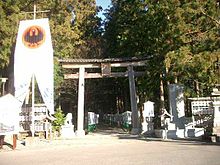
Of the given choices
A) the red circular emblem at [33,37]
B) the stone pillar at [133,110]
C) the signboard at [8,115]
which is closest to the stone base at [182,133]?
the stone pillar at [133,110]

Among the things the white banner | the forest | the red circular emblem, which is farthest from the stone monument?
the red circular emblem

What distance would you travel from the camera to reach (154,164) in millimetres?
9625

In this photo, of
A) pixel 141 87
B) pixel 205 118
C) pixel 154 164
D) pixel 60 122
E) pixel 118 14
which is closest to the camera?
pixel 154 164

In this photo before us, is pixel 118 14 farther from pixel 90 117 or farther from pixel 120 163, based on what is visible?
pixel 120 163

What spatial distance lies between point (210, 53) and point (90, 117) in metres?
15.3

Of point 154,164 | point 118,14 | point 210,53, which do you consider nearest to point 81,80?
point 118,14

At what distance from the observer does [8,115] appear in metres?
15.4

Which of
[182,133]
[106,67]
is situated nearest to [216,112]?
[182,133]

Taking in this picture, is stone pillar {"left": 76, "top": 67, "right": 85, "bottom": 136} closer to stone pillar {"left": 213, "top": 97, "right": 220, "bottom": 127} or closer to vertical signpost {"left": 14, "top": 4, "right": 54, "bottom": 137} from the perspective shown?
vertical signpost {"left": 14, "top": 4, "right": 54, "bottom": 137}

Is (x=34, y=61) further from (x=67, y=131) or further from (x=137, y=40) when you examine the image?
(x=137, y=40)

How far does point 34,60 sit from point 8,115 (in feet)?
13.2

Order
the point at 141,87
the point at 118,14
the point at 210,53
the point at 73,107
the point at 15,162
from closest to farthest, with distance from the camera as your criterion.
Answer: the point at 15,162
the point at 210,53
the point at 141,87
the point at 118,14
the point at 73,107

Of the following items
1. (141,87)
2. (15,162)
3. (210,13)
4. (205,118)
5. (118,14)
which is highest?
(118,14)

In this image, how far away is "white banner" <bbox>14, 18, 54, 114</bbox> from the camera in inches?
726
